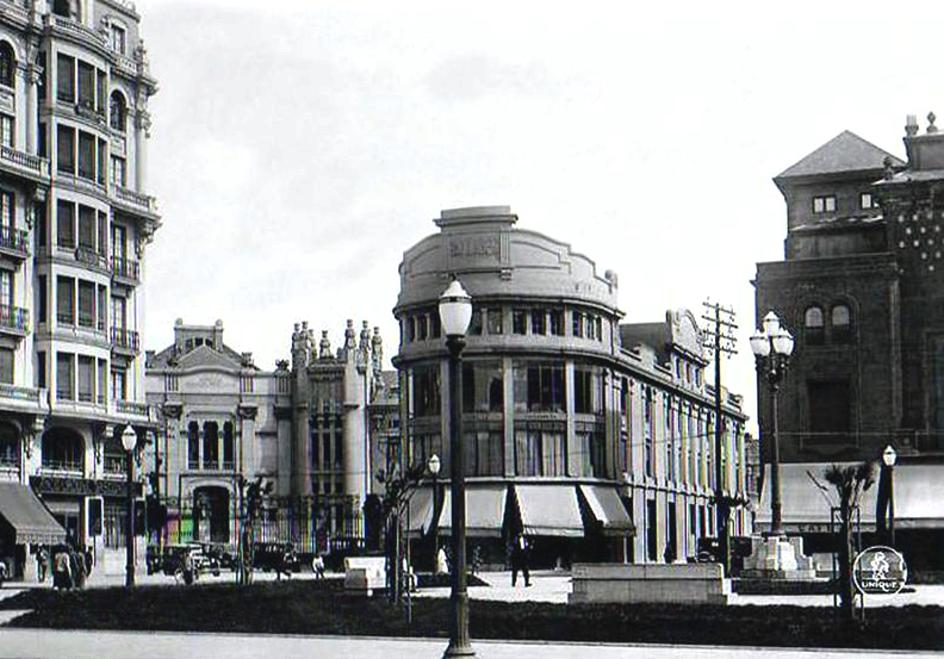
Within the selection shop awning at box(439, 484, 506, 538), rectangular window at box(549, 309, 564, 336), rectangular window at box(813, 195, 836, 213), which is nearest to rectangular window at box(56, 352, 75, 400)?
shop awning at box(439, 484, 506, 538)

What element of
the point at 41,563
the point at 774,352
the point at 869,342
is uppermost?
the point at 869,342

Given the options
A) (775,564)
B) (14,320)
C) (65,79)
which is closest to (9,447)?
(14,320)

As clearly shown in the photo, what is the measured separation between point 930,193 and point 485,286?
22532 millimetres

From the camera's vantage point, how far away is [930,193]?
50.8 metres

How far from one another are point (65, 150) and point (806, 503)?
27.2 m

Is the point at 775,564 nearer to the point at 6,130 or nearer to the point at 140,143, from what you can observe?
the point at 6,130

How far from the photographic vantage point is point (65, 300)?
5572 cm

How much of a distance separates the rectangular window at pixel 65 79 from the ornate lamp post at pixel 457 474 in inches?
1582

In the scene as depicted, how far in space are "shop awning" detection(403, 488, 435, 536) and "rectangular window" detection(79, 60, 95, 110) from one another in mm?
20805

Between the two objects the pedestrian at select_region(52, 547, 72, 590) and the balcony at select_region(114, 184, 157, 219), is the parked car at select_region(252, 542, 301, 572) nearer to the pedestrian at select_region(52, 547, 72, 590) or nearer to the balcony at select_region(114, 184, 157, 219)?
the balcony at select_region(114, 184, 157, 219)

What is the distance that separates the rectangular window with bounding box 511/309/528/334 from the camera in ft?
227

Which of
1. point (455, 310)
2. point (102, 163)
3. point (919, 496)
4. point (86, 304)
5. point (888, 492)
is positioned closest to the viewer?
point (455, 310)

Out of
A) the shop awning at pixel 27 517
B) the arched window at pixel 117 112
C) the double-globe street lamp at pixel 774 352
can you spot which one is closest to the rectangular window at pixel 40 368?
the shop awning at pixel 27 517

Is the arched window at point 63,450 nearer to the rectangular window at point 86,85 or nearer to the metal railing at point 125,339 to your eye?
the metal railing at point 125,339
